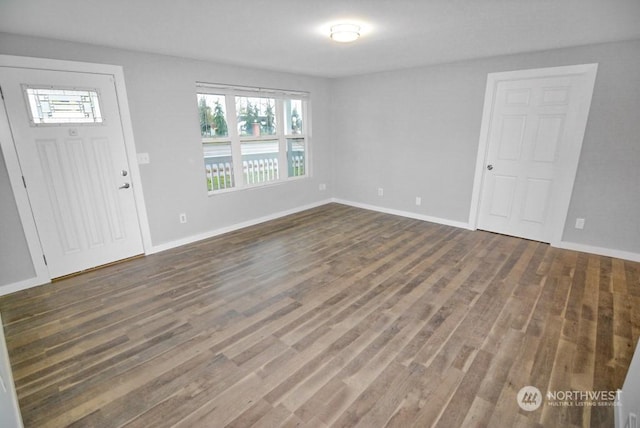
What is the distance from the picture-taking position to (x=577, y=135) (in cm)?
353

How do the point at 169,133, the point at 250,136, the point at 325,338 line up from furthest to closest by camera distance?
the point at 250,136 < the point at 169,133 < the point at 325,338

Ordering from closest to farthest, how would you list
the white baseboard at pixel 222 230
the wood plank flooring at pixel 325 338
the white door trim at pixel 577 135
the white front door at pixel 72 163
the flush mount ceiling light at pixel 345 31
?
the wood plank flooring at pixel 325 338 < the flush mount ceiling light at pixel 345 31 < the white front door at pixel 72 163 < the white door trim at pixel 577 135 < the white baseboard at pixel 222 230

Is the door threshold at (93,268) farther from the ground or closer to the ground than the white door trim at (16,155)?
closer to the ground

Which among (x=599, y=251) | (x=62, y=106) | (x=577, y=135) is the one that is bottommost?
(x=599, y=251)

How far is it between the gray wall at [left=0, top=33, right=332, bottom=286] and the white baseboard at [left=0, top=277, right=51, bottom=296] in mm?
43

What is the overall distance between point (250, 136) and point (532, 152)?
13.0 ft

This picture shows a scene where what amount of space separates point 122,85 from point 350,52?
2573mm

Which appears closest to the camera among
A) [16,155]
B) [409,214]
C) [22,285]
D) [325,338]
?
[325,338]

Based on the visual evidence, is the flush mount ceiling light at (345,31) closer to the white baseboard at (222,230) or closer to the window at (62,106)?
the window at (62,106)

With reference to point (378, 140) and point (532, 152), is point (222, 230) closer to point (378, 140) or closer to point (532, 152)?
point (378, 140)

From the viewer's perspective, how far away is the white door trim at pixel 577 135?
3408 mm

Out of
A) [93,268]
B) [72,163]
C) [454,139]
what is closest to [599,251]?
[454,139]

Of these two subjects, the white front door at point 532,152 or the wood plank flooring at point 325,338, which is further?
the white front door at point 532,152

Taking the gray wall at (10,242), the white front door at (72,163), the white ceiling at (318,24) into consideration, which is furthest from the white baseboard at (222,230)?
the white ceiling at (318,24)
